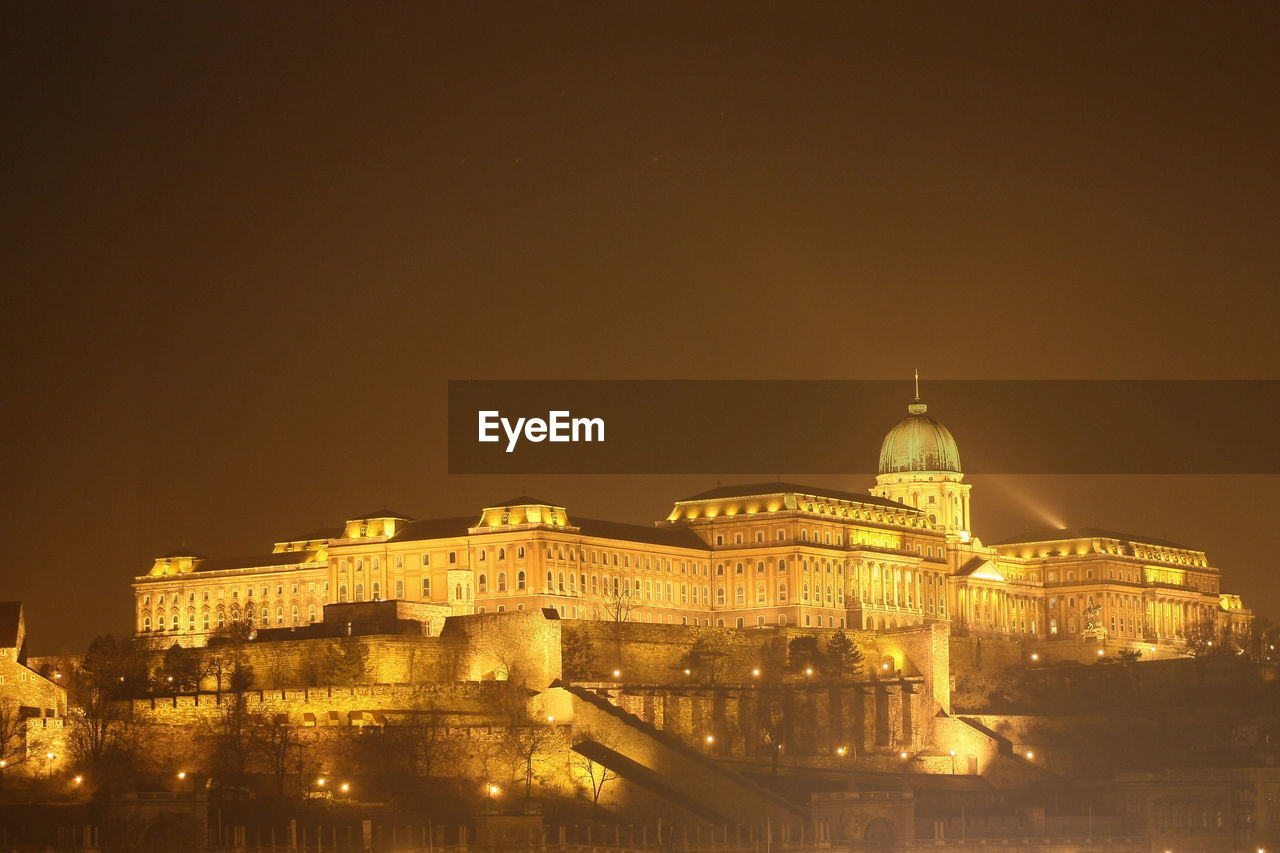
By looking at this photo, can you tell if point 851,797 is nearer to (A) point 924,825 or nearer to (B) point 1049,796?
(A) point 924,825

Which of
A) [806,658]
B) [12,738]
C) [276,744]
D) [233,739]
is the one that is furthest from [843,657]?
[12,738]

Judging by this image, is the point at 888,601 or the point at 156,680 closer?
the point at 156,680

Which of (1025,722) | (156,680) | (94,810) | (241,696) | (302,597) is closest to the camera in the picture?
(94,810)

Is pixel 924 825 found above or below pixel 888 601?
below

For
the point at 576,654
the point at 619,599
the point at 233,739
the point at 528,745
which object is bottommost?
the point at 528,745

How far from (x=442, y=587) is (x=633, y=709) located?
41126mm

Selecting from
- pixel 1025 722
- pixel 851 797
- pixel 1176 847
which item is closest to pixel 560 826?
pixel 851 797

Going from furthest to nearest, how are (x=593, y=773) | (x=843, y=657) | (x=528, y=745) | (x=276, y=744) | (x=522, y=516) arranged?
(x=522, y=516) → (x=843, y=657) → (x=528, y=745) → (x=593, y=773) → (x=276, y=744)

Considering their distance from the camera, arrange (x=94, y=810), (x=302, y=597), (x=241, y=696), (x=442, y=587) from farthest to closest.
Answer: (x=302, y=597), (x=442, y=587), (x=241, y=696), (x=94, y=810)

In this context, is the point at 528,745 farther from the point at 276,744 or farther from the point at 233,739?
the point at 233,739

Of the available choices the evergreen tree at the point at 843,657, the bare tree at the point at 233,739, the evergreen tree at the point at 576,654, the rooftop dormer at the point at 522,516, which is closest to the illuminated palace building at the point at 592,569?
the rooftop dormer at the point at 522,516

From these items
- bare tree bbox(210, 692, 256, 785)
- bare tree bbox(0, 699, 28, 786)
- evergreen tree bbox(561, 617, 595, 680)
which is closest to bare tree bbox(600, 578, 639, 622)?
evergreen tree bbox(561, 617, 595, 680)

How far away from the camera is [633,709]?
459 ft

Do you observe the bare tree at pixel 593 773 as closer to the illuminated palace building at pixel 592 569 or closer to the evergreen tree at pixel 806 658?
the evergreen tree at pixel 806 658
